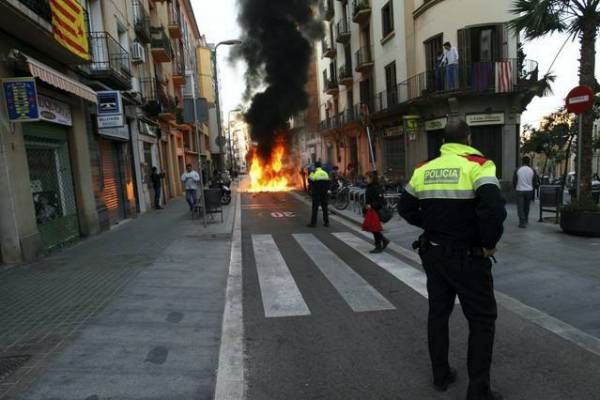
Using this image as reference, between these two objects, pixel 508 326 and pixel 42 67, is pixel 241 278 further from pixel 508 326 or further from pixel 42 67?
pixel 42 67

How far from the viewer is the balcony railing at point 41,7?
690 centimetres

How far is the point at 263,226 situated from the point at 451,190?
872 centimetres

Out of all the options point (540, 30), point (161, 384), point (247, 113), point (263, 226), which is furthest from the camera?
point (247, 113)

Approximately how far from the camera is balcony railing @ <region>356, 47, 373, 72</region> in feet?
76.7

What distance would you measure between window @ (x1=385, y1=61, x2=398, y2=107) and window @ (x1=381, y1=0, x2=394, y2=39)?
Result: 1605 mm

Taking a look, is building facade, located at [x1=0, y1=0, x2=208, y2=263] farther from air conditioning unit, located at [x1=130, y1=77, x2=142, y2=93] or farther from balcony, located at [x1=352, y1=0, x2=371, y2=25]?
balcony, located at [x1=352, y1=0, x2=371, y2=25]

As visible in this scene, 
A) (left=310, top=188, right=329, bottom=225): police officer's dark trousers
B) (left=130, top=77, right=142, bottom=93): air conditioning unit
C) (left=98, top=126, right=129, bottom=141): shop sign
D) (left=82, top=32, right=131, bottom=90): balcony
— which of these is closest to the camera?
(left=310, top=188, right=329, bottom=225): police officer's dark trousers

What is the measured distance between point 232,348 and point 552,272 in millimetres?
4542

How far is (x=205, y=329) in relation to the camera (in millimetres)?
4117

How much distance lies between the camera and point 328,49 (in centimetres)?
3098

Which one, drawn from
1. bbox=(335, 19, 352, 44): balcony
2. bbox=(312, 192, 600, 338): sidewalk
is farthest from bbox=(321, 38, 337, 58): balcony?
bbox=(312, 192, 600, 338): sidewalk

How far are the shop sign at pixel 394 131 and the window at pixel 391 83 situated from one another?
3.91ft

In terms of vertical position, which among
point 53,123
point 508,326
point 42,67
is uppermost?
point 42,67

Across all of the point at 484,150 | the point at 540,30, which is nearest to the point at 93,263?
the point at 540,30
